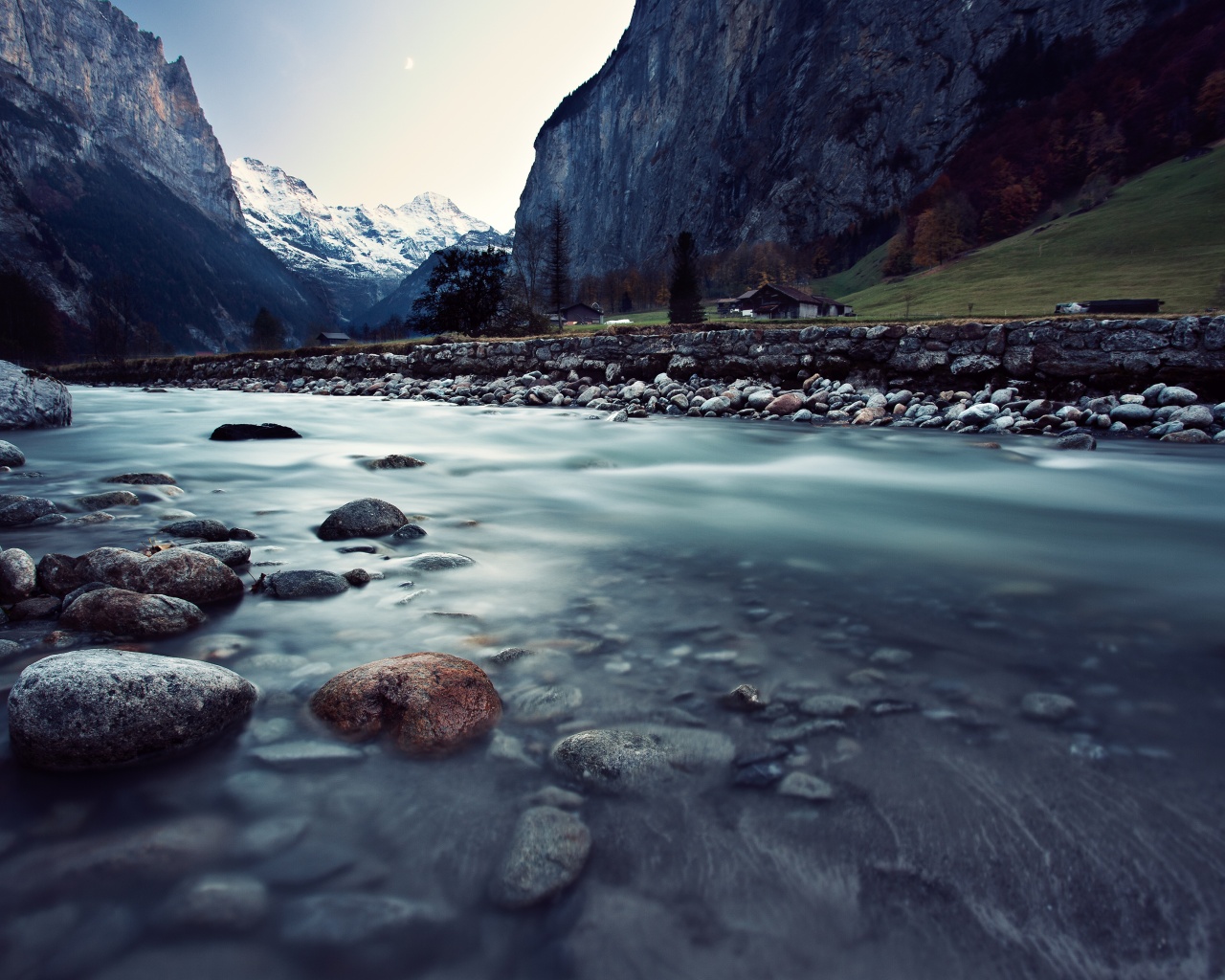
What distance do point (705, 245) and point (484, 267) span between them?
9183 cm

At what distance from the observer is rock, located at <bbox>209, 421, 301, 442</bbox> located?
9.60 meters

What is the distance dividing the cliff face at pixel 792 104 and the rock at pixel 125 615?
115 m

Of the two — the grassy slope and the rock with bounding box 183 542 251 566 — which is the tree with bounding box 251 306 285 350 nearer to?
the grassy slope

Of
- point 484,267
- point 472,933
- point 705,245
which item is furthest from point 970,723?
point 705,245

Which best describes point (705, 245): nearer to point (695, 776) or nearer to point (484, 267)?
point (484, 267)

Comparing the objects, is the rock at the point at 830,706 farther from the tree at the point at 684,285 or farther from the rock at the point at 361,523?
the tree at the point at 684,285

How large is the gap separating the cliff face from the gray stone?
115 metres

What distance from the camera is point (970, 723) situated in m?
2.10

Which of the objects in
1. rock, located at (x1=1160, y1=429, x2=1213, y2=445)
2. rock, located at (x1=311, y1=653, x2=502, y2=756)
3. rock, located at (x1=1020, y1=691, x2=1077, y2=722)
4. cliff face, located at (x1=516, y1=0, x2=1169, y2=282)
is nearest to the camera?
rock, located at (x1=311, y1=653, x2=502, y2=756)

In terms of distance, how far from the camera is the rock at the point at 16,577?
2793mm

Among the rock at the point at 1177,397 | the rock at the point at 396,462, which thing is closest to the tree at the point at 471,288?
the rock at the point at 396,462

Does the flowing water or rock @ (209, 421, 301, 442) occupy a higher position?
rock @ (209, 421, 301, 442)

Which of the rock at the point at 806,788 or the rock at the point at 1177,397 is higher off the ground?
the rock at the point at 1177,397

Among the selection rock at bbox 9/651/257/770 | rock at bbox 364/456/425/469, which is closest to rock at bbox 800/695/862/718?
rock at bbox 9/651/257/770
